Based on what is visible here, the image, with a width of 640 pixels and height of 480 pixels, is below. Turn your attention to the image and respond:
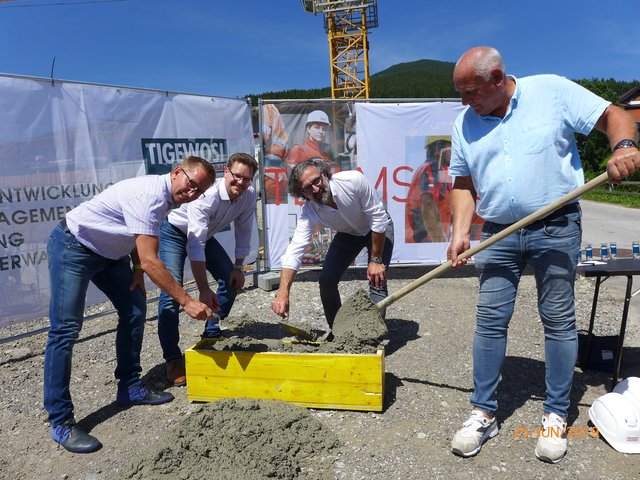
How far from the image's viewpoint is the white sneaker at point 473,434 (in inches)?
106

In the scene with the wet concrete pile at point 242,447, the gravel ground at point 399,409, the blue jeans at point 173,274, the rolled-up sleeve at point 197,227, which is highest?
the rolled-up sleeve at point 197,227

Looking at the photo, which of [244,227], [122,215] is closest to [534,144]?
[122,215]

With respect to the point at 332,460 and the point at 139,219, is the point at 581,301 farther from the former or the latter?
the point at 139,219

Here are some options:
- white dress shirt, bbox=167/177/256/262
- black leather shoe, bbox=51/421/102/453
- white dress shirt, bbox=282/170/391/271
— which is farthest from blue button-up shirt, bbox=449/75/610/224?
black leather shoe, bbox=51/421/102/453

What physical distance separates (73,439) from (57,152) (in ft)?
9.03

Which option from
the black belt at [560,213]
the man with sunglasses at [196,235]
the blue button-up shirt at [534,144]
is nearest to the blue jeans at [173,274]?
the man with sunglasses at [196,235]

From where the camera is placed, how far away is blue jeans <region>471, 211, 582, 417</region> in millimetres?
2594

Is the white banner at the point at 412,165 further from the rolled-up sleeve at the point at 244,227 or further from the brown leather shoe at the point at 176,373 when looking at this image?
the brown leather shoe at the point at 176,373

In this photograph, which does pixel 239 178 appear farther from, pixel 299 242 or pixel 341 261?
pixel 341 261

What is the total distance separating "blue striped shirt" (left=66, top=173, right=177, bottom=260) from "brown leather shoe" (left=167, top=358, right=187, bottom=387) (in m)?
1.14

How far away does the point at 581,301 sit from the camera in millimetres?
5562

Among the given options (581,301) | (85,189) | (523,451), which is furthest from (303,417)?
(581,301)

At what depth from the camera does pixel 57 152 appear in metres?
4.62

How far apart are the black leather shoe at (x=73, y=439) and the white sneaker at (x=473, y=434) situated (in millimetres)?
2059
